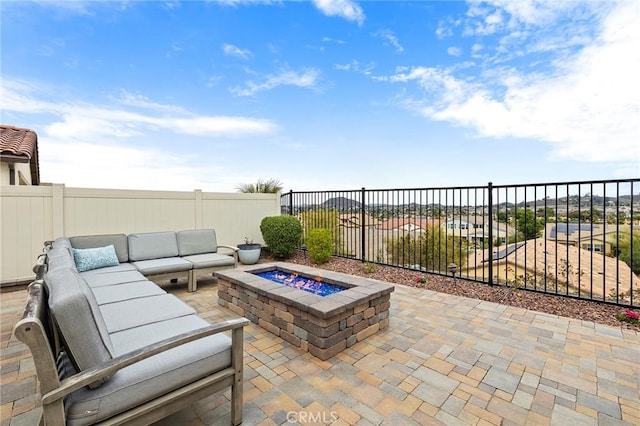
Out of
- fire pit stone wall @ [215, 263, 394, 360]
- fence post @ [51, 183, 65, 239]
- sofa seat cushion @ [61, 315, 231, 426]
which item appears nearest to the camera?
sofa seat cushion @ [61, 315, 231, 426]

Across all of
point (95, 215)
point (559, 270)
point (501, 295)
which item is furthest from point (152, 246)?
point (559, 270)

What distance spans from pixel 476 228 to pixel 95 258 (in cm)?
618

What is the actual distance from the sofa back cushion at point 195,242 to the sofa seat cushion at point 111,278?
1.48m

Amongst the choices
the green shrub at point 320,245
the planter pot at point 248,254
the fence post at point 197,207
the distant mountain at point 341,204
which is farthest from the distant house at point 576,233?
the fence post at point 197,207

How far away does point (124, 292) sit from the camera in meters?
3.06

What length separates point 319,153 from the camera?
876 centimetres

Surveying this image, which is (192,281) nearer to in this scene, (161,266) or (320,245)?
(161,266)

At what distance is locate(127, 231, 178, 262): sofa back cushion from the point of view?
16.3ft

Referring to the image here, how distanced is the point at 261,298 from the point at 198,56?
5.79 metres

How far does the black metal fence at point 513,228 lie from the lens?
389cm

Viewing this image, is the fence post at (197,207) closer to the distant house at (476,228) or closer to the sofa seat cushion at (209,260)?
the sofa seat cushion at (209,260)

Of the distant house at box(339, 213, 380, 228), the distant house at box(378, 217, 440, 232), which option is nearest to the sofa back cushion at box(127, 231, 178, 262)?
the distant house at box(339, 213, 380, 228)

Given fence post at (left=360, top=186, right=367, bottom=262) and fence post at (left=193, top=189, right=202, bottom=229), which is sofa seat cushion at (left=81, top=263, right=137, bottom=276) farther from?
fence post at (left=360, top=186, right=367, bottom=262)

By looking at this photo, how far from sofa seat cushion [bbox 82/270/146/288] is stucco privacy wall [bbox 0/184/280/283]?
6.43 feet
